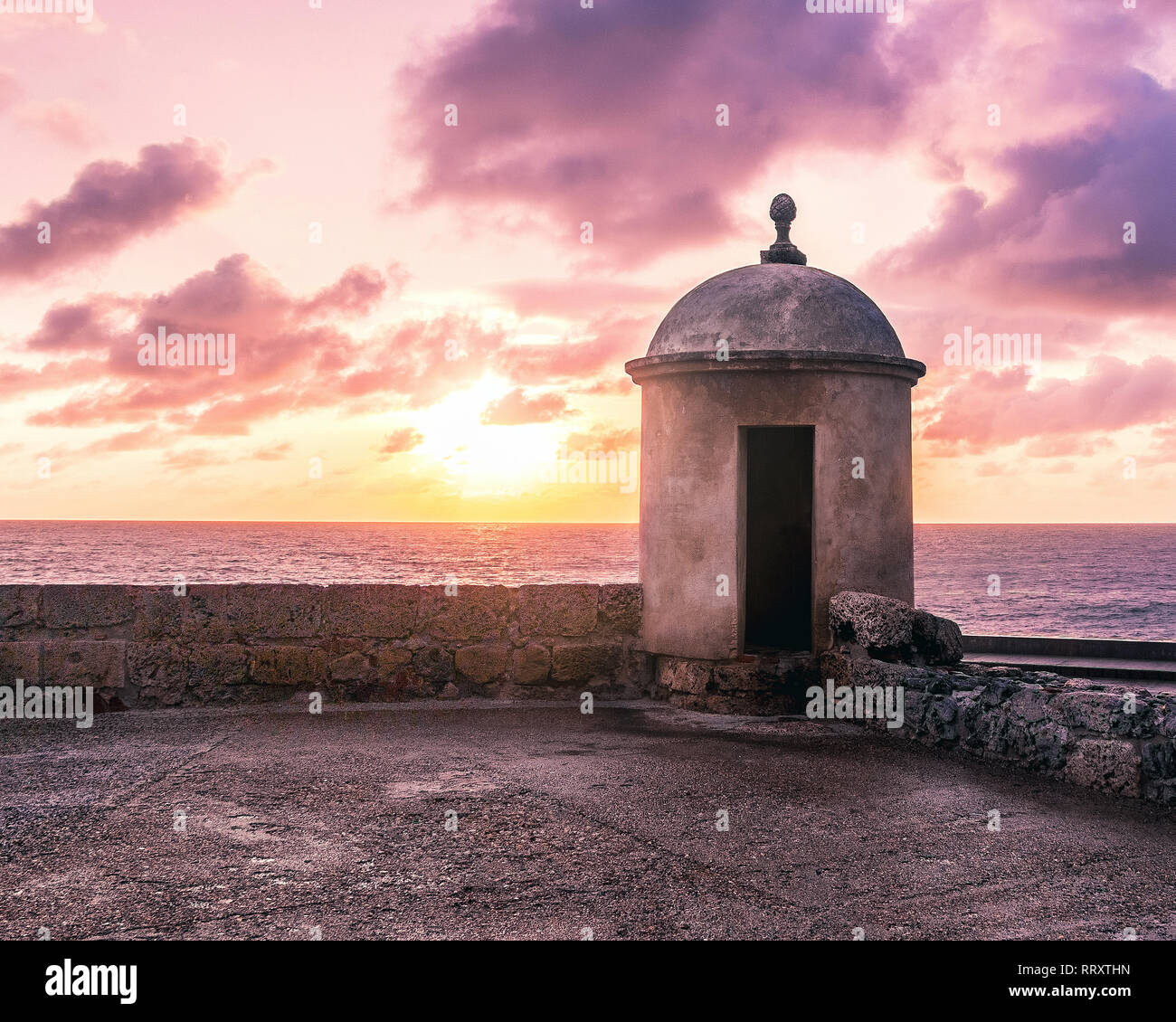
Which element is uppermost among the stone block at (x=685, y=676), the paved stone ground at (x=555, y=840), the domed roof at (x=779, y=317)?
the domed roof at (x=779, y=317)

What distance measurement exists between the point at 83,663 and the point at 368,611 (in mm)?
2022

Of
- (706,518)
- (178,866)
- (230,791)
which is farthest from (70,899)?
(706,518)

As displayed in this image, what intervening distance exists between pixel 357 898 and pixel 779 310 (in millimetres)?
5241

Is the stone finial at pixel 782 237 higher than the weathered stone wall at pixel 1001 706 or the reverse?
higher

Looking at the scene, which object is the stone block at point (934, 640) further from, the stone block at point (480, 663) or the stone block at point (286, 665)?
the stone block at point (286, 665)

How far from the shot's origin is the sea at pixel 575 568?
4091cm

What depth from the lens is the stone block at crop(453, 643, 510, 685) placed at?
291 inches

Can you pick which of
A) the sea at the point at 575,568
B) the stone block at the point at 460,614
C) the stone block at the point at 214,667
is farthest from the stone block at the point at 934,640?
the sea at the point at 575,568

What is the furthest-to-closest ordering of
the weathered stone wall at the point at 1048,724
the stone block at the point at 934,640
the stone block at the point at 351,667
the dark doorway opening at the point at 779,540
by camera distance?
the dark doorway opening at the point at 779,540, the stone block at the point at 351,667, the stone block at the point at 934,640, the weathered stone wall at the point at 1048,724

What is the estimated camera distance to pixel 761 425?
7.33m

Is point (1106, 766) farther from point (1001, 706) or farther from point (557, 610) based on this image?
point (557, 610)

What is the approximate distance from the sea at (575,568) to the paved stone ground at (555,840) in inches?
886

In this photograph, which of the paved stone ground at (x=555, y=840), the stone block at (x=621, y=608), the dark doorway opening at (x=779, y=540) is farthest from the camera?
the dark doorway opening at (x=779, y=540)

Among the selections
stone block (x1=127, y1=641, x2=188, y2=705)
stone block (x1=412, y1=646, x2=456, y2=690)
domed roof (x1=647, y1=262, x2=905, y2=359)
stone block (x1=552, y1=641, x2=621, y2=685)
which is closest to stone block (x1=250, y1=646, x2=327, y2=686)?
stone block (x1=127, y1=641, x2=188, y2=705)
